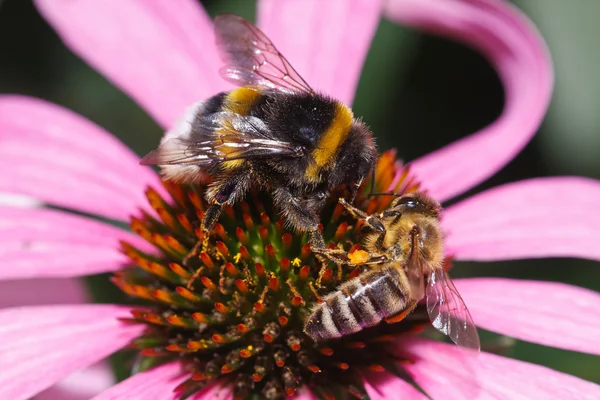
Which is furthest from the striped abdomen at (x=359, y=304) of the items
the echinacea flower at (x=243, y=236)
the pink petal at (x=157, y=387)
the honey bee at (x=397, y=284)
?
the pink petal at (x=157, y=387)

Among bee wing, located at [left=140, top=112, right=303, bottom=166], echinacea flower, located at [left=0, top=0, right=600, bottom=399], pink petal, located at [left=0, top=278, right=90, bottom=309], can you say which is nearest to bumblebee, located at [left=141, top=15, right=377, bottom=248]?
bee wing, located at [left=140, top=112, right=303, bottom=166]

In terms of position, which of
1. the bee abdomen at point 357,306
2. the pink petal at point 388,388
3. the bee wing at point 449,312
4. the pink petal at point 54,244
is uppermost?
the pink petal at point 54,244

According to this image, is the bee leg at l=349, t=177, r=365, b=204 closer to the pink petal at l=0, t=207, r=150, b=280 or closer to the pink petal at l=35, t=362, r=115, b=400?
the pink petal at l=0, t=207, r=150, b=280

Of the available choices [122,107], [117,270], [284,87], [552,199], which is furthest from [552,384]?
[122,107]

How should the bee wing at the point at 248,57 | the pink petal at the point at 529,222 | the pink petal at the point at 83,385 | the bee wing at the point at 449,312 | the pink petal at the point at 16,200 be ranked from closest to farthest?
the bee wing at the point at 449,312, the bee wing at the point at 248,57, the pink petal at the point at 529,222, the pink petal at the point at 16,200, the pink petal at the point at 83,385

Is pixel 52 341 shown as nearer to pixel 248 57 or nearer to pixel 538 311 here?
pixel 248 57

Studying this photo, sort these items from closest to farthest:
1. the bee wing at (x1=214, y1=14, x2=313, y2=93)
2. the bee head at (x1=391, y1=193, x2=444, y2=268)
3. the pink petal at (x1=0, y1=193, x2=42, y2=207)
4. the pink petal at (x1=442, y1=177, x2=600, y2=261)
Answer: the bee head at (x1=391, y1=193, x2=444, y2=268), the bee wing at (x1=214, y1=14, x2=313, y2=93), the pink petal at (x1=442, y1=177, x2=600, y2=261), the pink petal at (x1=0, y1=193, x2=42, y2=207)

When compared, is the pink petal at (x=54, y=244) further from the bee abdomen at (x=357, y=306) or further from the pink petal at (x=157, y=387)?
the bee abdomen at (x=357, y=306)
